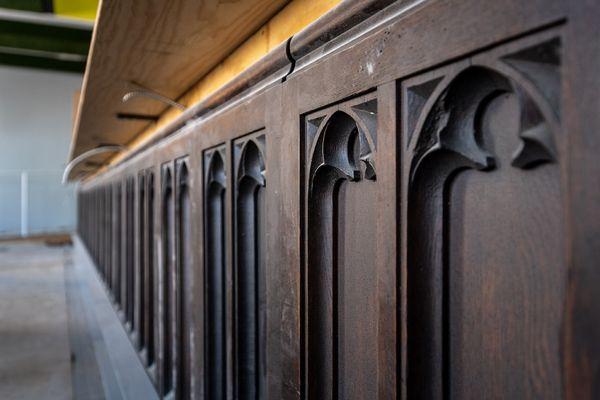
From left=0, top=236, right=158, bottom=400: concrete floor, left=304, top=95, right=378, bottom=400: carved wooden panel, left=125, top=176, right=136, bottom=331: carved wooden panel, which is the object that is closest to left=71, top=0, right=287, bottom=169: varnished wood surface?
left=304, top=95, right=378, bottom=400: carved wooden panel

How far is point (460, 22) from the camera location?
42cm

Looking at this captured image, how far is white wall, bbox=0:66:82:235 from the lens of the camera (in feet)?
28.9

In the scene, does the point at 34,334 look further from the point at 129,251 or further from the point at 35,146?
the point at 35,146

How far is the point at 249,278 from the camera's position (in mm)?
1045

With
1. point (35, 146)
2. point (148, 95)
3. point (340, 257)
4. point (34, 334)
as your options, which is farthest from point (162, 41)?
point (35, 146)

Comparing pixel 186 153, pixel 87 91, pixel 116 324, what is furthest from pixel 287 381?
pixel 116 324

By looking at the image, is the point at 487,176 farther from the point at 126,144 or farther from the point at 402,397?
the point at 126,144

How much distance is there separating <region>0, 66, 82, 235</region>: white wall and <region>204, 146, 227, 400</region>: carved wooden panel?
9.23 metres

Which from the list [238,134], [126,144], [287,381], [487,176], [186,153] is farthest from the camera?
[126,144]

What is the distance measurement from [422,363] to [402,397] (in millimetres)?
44

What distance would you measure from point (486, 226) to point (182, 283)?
3.87 feet

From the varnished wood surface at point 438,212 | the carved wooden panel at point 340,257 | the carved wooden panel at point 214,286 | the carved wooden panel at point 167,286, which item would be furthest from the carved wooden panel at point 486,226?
the carved wooden panel at point 167,286

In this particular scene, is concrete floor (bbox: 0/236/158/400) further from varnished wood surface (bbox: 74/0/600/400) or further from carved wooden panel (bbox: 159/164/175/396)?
varnished wood surface (bbox: 74/0/600/400)

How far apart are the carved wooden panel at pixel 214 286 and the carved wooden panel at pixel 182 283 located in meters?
0.24
